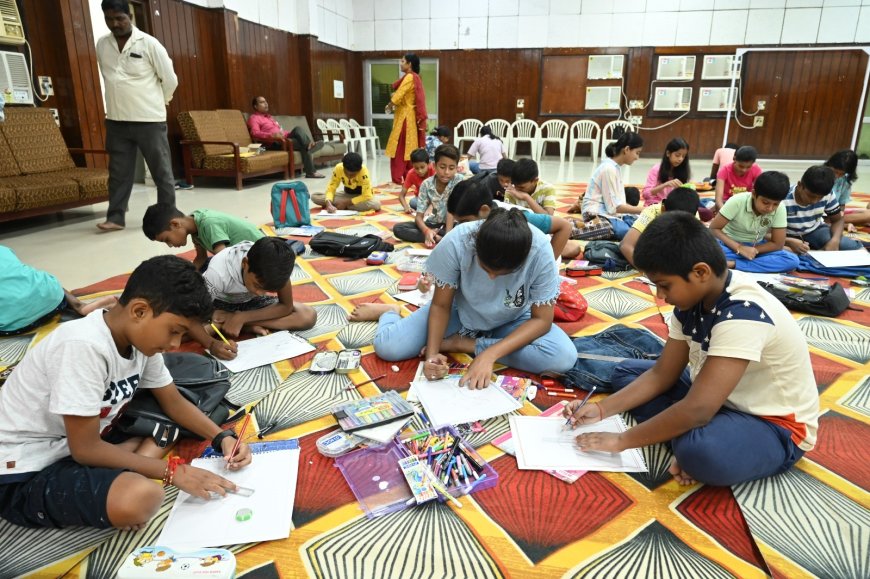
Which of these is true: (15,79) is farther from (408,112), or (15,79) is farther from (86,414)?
(86,414)

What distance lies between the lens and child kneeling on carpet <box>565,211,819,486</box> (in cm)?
132

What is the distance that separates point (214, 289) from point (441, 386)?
1.22m

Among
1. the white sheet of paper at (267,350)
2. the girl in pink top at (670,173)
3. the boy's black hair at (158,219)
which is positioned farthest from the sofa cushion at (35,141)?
the girl in pink top at (670,173)

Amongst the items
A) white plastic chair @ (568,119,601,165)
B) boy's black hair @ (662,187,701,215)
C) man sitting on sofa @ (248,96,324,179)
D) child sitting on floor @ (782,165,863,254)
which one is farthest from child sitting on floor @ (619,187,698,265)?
white plastic chair @ (568,119,601,165)

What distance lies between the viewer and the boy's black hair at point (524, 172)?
3.79 meters

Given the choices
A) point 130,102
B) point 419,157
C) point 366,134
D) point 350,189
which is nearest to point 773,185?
point 419,157

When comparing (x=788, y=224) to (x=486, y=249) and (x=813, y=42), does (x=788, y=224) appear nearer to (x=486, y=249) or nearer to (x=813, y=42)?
(x=486, y=249)

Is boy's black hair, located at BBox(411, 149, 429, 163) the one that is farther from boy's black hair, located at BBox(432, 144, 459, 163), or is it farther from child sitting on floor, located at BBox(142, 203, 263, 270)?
child sitting on floor, located at BBox(142, 203, 263, 270)

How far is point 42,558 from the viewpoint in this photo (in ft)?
4.09

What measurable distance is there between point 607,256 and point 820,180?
1334 mm

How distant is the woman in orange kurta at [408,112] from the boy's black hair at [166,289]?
5301 mm

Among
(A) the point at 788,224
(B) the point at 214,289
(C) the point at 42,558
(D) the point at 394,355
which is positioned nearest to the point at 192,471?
(C) the point at 42,558

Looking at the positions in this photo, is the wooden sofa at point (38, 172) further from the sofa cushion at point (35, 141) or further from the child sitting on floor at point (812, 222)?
the child sitting on floor at point (812, 222)

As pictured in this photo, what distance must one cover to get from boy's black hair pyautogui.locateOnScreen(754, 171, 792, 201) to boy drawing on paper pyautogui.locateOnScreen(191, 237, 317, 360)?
104 inches
